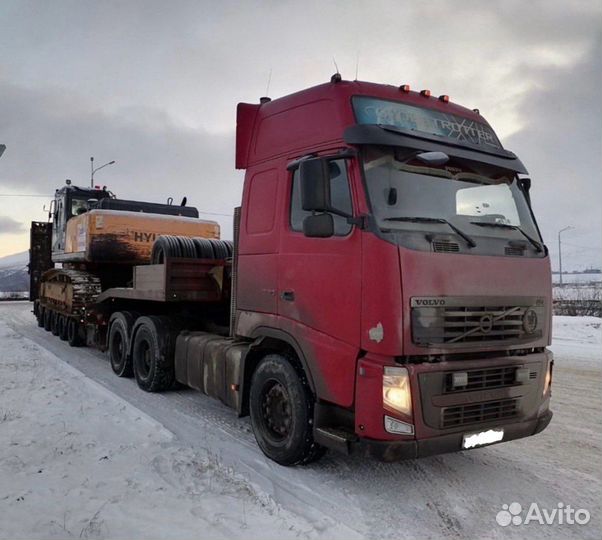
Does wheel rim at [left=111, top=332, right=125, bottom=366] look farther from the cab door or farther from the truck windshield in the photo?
the truck windshield

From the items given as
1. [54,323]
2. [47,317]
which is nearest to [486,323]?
[54,323]

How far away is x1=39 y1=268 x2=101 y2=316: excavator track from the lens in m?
10.9

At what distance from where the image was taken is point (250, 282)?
17.1 feet

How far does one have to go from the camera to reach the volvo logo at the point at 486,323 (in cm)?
396

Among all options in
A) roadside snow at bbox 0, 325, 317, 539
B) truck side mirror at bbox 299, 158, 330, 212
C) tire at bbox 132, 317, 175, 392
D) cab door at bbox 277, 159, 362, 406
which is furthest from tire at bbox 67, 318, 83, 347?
truck side mirror at bbox 299, 158, 330, 212

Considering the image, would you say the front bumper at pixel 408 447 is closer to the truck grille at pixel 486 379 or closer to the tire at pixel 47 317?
the truck grille at pixel 486 379

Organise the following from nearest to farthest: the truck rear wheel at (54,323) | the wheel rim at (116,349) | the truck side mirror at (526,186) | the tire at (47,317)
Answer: the truck side mirror at (526,186) → the wheel rim at (116,349) → the truck rear wheel at (54,323) → the tire at (47,317)

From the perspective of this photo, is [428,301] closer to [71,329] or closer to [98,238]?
[98,238]

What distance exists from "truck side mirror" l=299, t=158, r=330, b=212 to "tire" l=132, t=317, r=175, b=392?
406 centimetres

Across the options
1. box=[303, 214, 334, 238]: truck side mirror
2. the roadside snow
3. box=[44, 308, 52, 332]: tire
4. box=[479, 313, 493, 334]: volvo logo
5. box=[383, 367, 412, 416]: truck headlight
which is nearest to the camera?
the roadside snow

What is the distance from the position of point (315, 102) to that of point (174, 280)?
3.30 metres

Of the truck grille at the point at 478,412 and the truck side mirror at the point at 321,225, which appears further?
the truck side mirror at the point at 321,225

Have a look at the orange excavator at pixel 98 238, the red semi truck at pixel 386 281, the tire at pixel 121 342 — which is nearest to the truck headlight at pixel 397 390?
the red semi truck at pixel 386 281

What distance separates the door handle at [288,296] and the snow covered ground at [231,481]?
4.97ft
